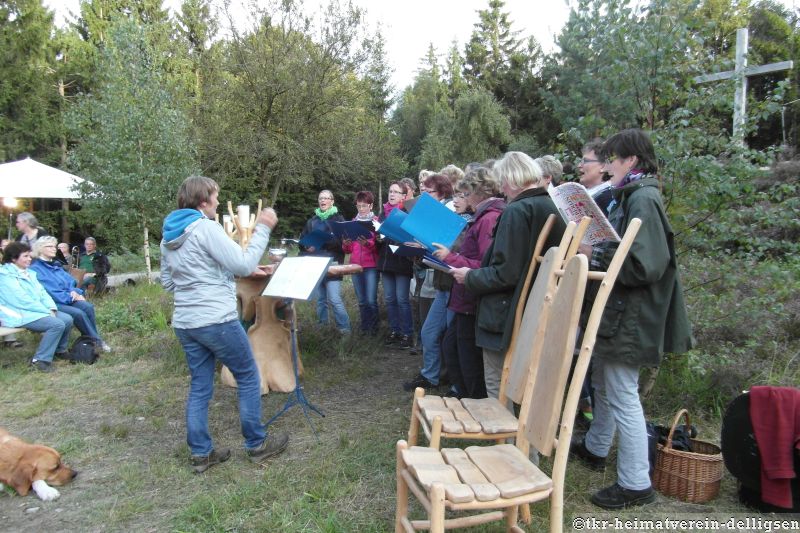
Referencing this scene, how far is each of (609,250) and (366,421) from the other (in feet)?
7.52

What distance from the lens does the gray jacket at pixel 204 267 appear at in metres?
3.16

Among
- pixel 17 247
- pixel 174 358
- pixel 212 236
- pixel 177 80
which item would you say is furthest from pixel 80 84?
pixel 212 236

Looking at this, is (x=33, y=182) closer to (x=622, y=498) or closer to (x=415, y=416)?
(x=415, y=416)

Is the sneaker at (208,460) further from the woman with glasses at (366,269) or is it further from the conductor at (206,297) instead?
the woman with glasses at (366,269)

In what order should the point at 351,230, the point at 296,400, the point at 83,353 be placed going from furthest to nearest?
the point at 83,353
the point at 351,230
the point at 296,400

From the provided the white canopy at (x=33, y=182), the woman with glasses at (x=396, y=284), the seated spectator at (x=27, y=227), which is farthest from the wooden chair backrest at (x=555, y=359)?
the white canopy at (x=33, y=182)

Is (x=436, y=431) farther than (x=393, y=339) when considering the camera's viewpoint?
No

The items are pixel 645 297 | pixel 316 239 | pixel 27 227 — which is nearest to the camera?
pixel 645 297

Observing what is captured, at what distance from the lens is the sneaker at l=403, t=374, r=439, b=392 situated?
4.70m

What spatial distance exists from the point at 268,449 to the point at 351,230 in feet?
7.88

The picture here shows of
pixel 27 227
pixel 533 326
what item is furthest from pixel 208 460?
pixel 27 227

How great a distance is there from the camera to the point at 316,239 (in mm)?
5672

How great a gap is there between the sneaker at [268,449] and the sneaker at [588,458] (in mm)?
1840

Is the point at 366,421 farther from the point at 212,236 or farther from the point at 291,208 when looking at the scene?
the point at 291,208
